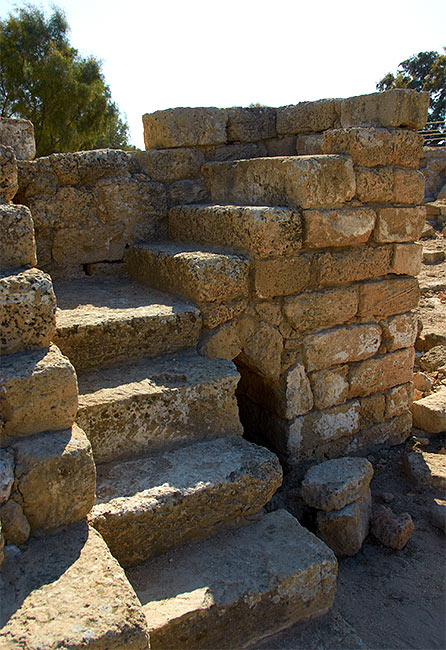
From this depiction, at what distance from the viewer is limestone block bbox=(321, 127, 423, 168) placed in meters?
3.52

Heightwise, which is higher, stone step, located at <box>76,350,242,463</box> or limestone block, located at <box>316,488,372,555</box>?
stone step, located at <box>76,350,242,463</box>

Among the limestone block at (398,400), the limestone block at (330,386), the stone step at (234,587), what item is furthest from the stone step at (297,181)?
the stone step at (234,587)

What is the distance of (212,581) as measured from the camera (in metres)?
2.09

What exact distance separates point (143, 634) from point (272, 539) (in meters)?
0.88

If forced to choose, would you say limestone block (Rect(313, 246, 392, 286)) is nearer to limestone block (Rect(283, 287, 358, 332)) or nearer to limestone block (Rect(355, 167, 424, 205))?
limestone block (Rect(283, 287, 358, 332))

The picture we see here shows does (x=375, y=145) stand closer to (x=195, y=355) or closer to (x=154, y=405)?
(x=195, y=355)

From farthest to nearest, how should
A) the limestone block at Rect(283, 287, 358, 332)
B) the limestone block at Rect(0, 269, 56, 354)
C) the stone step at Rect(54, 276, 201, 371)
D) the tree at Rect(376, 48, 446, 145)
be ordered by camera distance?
the tree at Rect(376, 48, 446, 145) → the limestone block at Rect(283, 287, 358, 332) → the stone step at Rect(54, 276, 201, 371) → the limestone block at Rect(0, 269, 56, 354)

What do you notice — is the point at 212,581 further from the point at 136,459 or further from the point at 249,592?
the point at 136,459

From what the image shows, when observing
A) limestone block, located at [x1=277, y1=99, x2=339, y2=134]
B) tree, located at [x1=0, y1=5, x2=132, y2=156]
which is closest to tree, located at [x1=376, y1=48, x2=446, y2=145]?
tree, located at [x1=0, y1=5, x2=132, y2=156]

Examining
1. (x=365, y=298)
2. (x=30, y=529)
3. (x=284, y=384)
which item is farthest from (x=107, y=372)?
(x=365, y=298)

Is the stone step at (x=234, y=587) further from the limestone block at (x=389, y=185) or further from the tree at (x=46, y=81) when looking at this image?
the tree at (x=46, y=81)

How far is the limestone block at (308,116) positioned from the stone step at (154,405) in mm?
2561

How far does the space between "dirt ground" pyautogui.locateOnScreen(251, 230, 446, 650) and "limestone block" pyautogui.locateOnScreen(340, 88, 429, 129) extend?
7.91 ft

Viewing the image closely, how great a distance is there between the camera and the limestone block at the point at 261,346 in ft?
11.0
